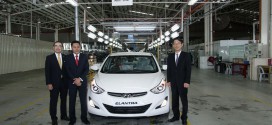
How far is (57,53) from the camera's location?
4.43 metres

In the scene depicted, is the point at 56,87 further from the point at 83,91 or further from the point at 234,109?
the point at 234,109

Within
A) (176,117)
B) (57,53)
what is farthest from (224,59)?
(57,53)

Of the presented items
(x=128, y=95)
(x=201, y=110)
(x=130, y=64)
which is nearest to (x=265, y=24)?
(x=201, y=110)

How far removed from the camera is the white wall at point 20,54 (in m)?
15.6

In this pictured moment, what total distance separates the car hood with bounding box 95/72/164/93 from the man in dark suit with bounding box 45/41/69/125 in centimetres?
62

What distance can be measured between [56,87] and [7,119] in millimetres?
1597

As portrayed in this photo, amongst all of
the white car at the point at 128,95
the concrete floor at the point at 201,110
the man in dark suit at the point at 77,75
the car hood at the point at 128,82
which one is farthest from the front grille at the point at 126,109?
the man in dark suit at the point at 77,75

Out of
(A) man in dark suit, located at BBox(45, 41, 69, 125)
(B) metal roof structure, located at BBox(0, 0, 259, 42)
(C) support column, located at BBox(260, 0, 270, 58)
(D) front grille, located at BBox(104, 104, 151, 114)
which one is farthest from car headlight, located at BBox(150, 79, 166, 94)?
(B) metal roof structure, located at BBox(0, 0, 259, 42)

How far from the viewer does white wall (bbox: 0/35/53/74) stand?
1556 centimetres

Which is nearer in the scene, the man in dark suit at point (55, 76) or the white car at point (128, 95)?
the white car at point (128, 95)

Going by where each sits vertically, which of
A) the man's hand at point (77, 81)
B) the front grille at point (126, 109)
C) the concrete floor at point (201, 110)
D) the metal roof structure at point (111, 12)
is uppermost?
the metal roof structure at point (111, 12)

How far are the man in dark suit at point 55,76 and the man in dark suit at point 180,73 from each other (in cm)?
190

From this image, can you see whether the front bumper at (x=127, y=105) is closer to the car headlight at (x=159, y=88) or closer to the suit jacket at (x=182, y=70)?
the car headlight at (x=159, y=88)

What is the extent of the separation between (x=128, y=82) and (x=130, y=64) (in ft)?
3.83
